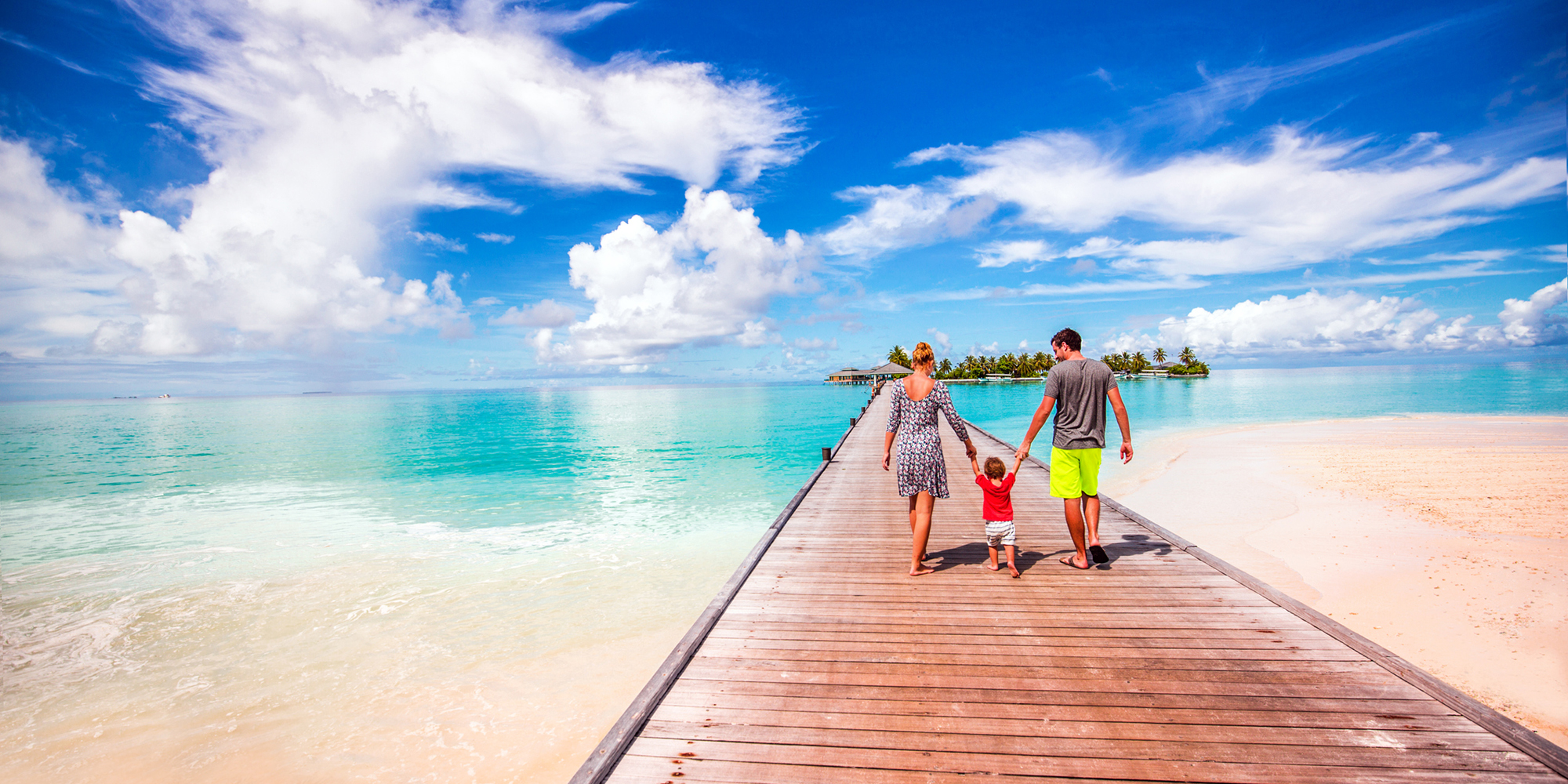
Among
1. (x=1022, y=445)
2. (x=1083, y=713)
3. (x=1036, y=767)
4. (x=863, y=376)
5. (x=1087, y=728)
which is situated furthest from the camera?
(x=863, y=376)

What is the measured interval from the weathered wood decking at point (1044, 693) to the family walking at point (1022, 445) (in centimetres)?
53

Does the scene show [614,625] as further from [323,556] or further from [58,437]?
[58,437]

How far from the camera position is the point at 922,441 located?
511cm

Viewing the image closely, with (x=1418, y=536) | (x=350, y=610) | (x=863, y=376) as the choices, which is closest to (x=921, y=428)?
(x=350, y=610)

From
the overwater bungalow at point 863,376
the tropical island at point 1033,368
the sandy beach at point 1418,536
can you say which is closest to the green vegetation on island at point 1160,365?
the tropical island at point 1033,368

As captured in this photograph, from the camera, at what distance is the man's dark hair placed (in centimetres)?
529

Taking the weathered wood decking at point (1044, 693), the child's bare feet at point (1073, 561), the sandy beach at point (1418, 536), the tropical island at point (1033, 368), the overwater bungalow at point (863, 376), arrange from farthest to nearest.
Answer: the tropical island at point (1033, 368) < the overwater bungalow at point (863, 376) < the sandy beach at point (1418, 536) < the child's bare feet at point (1073, 561) < the weathered wood decking at point (1044, 693)

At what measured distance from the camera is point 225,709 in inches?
247

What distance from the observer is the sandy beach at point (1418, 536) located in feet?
18.6

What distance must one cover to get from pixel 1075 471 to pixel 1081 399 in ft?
2.14

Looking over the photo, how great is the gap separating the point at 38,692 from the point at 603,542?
24.3ft

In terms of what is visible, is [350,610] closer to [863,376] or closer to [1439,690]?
[1439,690]

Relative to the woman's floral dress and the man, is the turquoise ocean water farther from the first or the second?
the man

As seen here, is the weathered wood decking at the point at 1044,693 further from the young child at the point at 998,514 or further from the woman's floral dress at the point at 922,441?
the woman's floral dress at the point at 922,441
